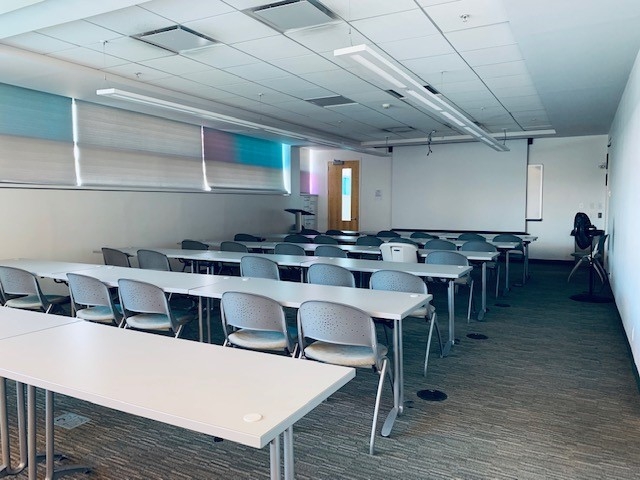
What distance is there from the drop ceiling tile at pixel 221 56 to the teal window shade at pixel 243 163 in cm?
356

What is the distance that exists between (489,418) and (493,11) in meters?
2.94

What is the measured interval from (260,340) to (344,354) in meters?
0.59

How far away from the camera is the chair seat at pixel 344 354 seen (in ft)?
8.89

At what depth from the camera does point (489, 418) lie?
3.02 meters

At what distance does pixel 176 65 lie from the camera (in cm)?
504

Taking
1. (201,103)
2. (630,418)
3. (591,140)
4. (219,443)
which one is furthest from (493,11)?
→ (591,140)

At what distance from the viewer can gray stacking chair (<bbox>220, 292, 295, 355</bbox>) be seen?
9.45 ft

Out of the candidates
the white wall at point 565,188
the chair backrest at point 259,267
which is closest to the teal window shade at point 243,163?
the chair backrest at point 259,267

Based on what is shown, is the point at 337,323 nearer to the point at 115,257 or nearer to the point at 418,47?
the point at 418,47

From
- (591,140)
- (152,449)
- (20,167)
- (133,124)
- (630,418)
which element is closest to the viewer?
(152,449)

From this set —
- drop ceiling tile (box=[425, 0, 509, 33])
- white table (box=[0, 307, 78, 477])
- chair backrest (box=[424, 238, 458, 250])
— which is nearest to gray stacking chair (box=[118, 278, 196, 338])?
white table (box=[0, 307, 78, 477])

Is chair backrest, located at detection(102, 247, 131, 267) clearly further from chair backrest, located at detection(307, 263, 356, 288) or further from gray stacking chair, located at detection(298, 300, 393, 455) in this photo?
gray stacking chair, located at detection(298, 300, 393, 455)

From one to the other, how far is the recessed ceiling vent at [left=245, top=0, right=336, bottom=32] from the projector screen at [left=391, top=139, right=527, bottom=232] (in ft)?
25.2

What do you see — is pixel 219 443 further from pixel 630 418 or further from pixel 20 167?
pixel 20 167
